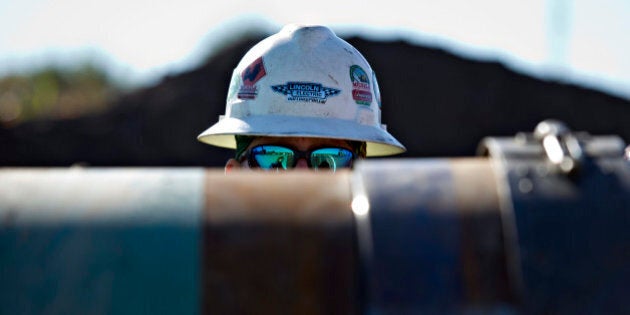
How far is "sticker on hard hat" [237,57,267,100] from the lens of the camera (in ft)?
18.7

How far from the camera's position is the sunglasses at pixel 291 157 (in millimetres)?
5328

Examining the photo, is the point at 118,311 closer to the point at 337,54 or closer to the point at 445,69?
the point at 337,54

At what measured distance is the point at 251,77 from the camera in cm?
574

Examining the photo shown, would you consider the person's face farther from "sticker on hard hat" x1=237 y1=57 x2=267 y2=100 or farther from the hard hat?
"sticker on hard hat" x1=237 y1=57 x2=267 y2=100

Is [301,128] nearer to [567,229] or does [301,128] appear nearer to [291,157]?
[291,157]

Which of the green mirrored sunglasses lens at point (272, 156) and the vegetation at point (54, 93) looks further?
the vegetation at point (54, 93)

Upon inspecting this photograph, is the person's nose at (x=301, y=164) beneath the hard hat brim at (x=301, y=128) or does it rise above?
beneath

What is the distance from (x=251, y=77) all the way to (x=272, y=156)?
51 centimetres

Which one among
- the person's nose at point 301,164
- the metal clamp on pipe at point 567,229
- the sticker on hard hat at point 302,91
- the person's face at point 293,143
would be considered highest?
the sticker on hard hat at point 302,91

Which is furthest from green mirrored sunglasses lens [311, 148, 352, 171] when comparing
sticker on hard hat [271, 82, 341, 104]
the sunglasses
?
sticker on hard hat [271, 82, 341, 104]

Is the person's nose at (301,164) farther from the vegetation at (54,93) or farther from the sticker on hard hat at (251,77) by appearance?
the vegetation at (54,93)

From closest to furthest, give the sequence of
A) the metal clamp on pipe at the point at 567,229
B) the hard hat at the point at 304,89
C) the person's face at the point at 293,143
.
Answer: the metal clamp on pipe at the point at 567,229, the person's face at the point at 293,143, the hard hat at the point at 304,89

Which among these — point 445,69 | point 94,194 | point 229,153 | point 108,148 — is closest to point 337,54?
point 94,194

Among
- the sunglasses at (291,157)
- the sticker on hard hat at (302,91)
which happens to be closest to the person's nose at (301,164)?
the sunglasses at (291,157)
